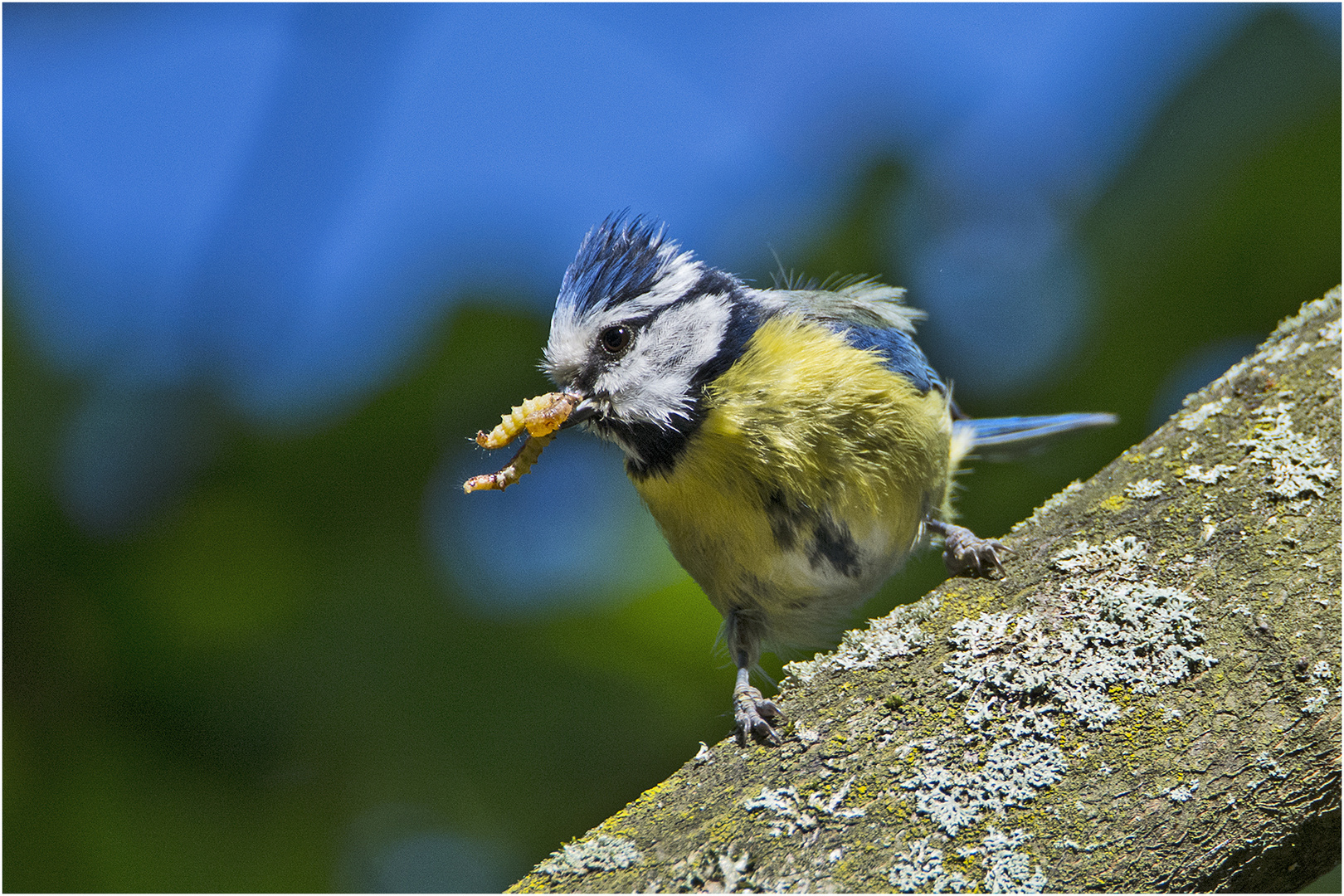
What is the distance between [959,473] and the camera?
2830 millimetres

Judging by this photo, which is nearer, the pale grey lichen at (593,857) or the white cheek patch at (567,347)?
the pale grey lichen at (593,857)

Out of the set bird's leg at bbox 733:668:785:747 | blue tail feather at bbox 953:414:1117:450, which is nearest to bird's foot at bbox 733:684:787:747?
bird's leg at bbox 733:668:785:747

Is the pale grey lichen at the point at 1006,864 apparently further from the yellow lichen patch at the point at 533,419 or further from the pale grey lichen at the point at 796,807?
the yellow lichen patch at the point at 533,419

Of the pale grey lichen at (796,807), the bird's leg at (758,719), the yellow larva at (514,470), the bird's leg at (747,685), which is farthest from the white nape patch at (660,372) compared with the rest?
the pale grey lichen at (796,807)

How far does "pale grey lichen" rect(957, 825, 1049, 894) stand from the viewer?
131 centimetres

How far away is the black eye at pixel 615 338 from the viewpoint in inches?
89.0

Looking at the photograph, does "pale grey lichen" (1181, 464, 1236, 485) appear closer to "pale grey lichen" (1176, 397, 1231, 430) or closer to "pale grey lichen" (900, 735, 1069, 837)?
"pale grey lichen" (1176, 397, 1231, 430)

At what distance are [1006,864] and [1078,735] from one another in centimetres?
24

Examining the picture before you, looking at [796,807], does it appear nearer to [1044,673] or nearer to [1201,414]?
[1044,673]

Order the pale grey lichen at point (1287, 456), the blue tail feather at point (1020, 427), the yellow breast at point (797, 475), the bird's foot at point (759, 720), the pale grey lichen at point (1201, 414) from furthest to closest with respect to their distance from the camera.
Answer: the blue tail feather at point (1020, 427) → the yellow breast at point (797, 475) → the pale grey lichen at point (1201, 414) → the pale grey lichen at point (1287, 456) → the bird's foot at point (759, 720)

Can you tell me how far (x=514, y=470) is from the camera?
2.10m

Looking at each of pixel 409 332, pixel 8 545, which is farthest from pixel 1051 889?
pixel 8 545

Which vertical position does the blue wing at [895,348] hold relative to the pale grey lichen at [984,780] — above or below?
above

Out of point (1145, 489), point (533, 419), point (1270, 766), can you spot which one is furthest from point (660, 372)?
point (1270, 766)
